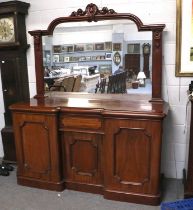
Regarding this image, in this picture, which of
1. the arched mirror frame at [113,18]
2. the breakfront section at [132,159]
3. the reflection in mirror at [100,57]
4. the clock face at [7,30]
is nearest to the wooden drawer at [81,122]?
the breakfront section at [132,159]

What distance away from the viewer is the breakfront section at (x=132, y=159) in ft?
7.38

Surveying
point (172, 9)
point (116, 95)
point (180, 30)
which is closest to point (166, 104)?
point (116, 95)

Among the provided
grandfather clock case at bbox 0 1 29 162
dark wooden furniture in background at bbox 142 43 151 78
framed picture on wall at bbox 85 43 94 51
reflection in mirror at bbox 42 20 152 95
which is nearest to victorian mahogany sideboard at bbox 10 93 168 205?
reflection in mirror at bbox 42 20 152 95

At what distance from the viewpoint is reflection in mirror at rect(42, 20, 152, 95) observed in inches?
103

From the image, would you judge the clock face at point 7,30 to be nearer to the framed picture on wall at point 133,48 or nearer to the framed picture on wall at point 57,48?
the framed picture on wall at point 57,48

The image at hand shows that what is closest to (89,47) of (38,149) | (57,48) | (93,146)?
(57,48)

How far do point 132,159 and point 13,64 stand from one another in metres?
1.64

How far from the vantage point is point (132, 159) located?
92.3 inches

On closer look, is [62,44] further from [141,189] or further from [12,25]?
[141,189]

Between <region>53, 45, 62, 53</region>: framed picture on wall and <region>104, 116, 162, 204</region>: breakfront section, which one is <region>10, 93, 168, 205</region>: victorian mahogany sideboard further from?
<region>53, 45, 62, 53</region>: framed picture on wall

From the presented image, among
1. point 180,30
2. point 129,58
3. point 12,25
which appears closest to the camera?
point 180,30

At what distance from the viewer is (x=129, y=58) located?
8.71ft

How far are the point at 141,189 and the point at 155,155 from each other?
356 mm

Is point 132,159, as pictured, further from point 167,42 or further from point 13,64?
point 13,64
